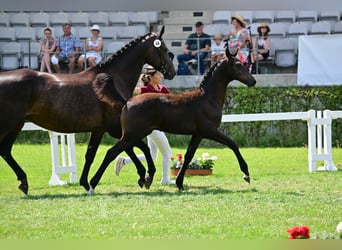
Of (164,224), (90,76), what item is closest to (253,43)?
(90,76)

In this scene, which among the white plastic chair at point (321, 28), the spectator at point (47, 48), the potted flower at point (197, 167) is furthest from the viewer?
the white plastic chair at point (321, 28)

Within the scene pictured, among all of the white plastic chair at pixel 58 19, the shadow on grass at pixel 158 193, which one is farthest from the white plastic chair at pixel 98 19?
the shadow on grass at pixel 158 193

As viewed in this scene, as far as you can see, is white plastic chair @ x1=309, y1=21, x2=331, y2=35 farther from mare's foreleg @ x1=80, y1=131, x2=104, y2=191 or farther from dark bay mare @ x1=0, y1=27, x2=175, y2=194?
mare's foreleg @ x1=80, y1=131, x2=104, y2=191

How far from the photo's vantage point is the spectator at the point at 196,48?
17.2m

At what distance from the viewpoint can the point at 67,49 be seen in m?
16.3

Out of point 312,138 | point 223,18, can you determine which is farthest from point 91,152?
point 223,18

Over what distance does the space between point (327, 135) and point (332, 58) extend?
550 cm

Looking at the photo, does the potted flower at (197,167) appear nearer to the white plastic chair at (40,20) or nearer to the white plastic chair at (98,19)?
the white plastic chair at (40,20)

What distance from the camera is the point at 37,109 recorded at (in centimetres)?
843

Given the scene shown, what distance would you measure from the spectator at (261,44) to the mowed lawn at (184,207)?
5844 millimetres

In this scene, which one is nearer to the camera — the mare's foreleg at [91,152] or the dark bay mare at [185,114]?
the dark bay mare at [185,114]

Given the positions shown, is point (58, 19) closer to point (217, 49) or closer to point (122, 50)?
point (217, 49)

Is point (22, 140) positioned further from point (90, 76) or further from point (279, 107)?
point (90, 76)

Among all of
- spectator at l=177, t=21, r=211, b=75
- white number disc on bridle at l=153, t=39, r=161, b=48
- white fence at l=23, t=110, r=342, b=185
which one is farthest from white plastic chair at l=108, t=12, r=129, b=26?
white number disc on bridle at l=153, t=39, r=161, b=48
